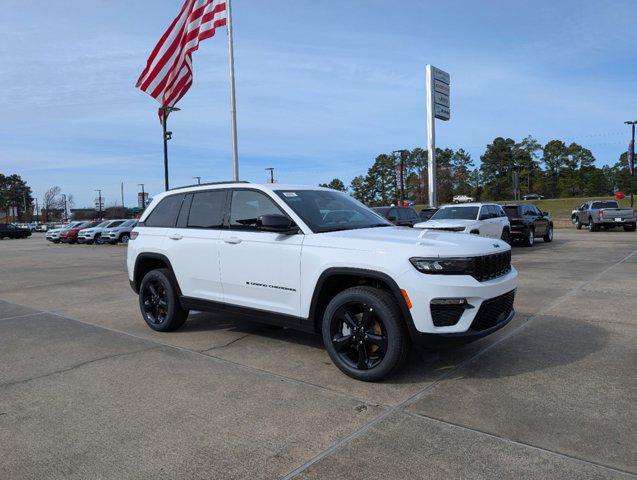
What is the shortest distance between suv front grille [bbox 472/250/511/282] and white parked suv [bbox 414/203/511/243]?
8336 mm

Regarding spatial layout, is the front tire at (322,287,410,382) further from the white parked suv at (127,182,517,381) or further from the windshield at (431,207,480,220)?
the windshield at (431,207,480,220)

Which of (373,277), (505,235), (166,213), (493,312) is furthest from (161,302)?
(505,235)

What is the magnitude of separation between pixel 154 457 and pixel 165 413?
68 centimetres

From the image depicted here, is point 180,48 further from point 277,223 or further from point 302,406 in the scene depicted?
point 302,406

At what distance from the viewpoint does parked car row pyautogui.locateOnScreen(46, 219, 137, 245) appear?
31.2 meters

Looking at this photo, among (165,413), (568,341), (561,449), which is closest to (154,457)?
(165,413)

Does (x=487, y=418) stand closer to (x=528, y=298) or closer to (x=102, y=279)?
(x=528, y=298)

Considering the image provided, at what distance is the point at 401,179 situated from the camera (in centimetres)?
4025

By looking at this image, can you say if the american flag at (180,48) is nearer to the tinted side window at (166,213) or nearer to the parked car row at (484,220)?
the parked car row at (484,220)

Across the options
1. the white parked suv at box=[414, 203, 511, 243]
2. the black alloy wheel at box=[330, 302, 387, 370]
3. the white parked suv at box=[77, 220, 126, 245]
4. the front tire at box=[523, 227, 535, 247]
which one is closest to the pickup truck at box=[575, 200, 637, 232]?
the front tire at box=[523, 227, 535, 247]

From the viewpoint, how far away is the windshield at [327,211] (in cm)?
491

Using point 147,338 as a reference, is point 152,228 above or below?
above

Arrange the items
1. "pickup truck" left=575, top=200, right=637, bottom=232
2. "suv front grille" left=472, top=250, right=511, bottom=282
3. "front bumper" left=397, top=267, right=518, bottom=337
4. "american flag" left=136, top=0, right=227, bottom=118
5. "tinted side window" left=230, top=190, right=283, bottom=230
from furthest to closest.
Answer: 1. "pickup truck" left=575, top=200, right=637, bottom=232
2. "american flag" left=136, top=0, right=227, bottom=118
3. "tinted side window" left=230, top=190, right=283, bottom=230
4. "suv front grille" left=472, top=250, right=511, bottom=282
5. "front bumper" left=397, top=267, right=518, bottom=337

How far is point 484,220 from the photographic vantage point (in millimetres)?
14703
